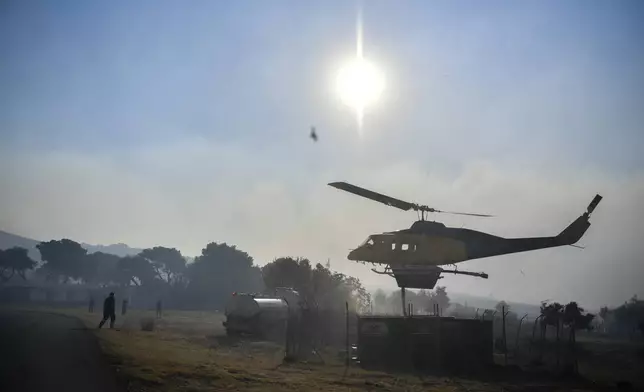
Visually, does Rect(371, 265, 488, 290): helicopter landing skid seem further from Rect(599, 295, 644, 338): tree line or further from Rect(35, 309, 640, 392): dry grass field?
Rect(599, 295, 644, 338): tree line

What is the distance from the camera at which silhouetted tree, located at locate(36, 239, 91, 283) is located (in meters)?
124

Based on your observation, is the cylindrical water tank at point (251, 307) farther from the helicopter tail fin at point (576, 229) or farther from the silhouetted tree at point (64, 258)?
the silhouetted tree at point (64, 258)

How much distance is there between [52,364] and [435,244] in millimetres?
18927

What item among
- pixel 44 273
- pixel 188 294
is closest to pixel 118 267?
pixel 188 294

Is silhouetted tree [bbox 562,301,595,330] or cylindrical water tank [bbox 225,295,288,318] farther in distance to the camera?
silhouetted tree [bbox 562,301,595,330]

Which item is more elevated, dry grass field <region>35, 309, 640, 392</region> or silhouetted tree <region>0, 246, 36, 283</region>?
silhouetted tree <region>0, 246, 36, 283</region>

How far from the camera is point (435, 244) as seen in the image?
92.5 feet

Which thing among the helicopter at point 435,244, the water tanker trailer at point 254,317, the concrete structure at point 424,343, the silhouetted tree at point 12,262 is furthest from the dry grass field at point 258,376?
the silhouetted tree at point 12,262

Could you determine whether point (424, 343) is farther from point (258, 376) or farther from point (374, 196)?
point (258, 376)

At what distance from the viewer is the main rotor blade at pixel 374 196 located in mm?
25812

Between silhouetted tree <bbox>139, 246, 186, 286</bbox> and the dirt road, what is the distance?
121 metres

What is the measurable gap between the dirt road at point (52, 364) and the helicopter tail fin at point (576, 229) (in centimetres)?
2341

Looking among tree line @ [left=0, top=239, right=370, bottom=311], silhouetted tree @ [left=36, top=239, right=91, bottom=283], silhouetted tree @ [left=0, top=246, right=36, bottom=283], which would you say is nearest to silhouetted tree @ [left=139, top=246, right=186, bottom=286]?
tree line @ [left=0, top=239, right=370, bottom=311]

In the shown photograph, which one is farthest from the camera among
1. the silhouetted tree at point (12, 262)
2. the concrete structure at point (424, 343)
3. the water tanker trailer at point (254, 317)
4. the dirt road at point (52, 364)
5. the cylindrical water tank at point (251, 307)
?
the silhouetted tree at point (12, 262)
